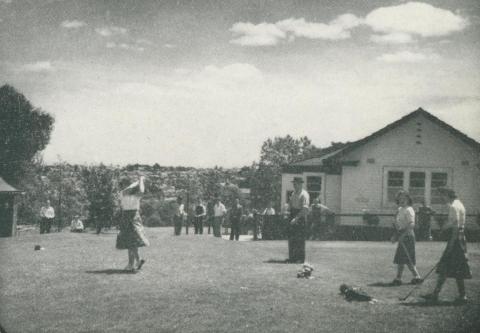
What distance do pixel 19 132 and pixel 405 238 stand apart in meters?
32.5

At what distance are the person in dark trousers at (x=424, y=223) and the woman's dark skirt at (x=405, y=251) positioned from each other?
35.5 feet

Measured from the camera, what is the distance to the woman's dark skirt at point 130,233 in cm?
951

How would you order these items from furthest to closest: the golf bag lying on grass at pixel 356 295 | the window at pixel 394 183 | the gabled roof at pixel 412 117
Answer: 1. the window at pixel 394 183
2. the gabled roof at pixel 412 117
3. the golf bag lying on grass at pixel 356 295

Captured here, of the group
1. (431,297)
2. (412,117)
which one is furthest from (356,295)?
(412,117)

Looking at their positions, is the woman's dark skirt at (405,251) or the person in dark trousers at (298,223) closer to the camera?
the woman's dark skirt at (405,251)

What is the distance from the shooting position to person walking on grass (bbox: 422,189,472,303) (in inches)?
297

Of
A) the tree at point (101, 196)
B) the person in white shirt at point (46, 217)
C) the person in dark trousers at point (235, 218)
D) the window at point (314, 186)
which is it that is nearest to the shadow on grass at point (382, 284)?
the person in dark trousers at point (235, 218)

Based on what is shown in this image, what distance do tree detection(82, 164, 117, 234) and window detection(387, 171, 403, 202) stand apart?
1437 cm

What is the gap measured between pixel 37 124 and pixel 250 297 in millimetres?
32284

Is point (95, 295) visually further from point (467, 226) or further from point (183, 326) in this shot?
point (467, 226)

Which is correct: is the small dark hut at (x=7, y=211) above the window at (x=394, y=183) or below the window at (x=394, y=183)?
below

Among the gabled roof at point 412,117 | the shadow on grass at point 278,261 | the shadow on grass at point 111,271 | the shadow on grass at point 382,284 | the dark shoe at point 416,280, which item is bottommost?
the shadow on grass at point 111,271

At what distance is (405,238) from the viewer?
939cm

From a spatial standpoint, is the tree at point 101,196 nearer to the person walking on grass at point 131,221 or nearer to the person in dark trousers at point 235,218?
the person in dark trousers at point 235,218
